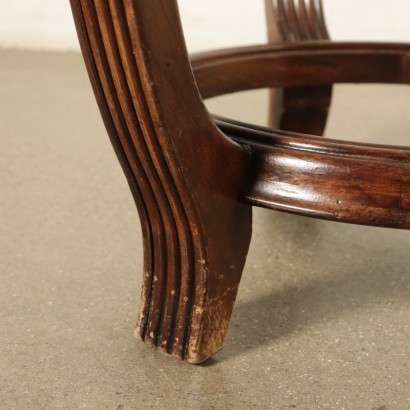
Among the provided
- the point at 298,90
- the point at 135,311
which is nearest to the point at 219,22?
the point at 298,90

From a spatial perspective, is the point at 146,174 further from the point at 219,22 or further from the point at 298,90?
the point at 219,22

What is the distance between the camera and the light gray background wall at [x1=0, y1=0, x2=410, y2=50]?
360 centimetres

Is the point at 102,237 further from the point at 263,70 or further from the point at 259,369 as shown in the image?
the point at 259,369

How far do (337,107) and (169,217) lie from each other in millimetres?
1910

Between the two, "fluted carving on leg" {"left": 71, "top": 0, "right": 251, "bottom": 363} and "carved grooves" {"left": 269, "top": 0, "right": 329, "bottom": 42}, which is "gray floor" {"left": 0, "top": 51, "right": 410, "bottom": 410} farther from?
"carved grooves" {"left": 269, "top": 0, "right": 329, "bottom": 42}

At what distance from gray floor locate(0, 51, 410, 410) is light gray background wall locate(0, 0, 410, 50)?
1641 millimetres

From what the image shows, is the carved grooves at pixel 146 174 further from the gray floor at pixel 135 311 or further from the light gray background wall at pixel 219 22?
the light gray background wall at pixel 219 22

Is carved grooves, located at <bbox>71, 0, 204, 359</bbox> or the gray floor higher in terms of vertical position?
carved grooves, located at <bbox>71, 0, 204, 359</bbox>

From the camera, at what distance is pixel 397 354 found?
130 cm

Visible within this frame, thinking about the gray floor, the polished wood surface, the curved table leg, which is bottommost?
the gray floor

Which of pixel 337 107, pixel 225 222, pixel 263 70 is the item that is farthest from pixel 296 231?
pixel 337 107

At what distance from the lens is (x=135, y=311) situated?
143 centimetres

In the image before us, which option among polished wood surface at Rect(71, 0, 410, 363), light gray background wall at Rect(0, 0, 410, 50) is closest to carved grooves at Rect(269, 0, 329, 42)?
polished wood surface at Rect(71, 0, 410, 363)

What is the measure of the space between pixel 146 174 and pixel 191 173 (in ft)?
0.24
